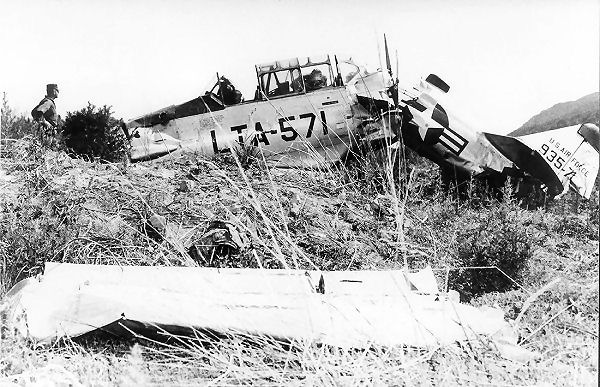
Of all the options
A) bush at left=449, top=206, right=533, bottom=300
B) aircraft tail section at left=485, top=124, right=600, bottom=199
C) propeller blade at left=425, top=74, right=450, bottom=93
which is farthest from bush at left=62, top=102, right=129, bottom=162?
aircraft tail section at left=485, top=124, right=600, bottom=199

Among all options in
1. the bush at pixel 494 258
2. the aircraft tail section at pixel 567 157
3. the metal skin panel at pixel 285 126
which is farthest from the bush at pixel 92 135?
the aircraft tail section at pixel 567 157

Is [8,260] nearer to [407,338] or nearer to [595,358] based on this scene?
[407,338]

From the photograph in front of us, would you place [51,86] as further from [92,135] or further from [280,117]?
[280,117]

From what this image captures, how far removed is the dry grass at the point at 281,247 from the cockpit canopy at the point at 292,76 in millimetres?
957

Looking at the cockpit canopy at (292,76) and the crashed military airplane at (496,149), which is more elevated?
the cockpit canopy at (292,76)

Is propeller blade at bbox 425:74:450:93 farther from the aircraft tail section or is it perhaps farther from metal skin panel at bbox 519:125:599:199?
metal skin panel at bbox 519:125:599:199

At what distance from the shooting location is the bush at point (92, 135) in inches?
205

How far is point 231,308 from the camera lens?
2.29m

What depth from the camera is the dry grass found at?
2.11 meters

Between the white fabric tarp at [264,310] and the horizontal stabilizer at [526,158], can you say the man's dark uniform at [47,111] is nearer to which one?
the white fabric tarp at [264,310]

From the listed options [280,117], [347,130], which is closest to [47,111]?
[280,117]

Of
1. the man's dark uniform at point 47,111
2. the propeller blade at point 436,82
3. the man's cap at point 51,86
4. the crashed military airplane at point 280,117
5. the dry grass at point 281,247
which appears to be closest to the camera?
the dry grass at point 281,247

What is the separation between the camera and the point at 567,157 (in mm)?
4590

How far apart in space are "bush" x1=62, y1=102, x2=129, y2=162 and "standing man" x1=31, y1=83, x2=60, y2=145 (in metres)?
0.12
